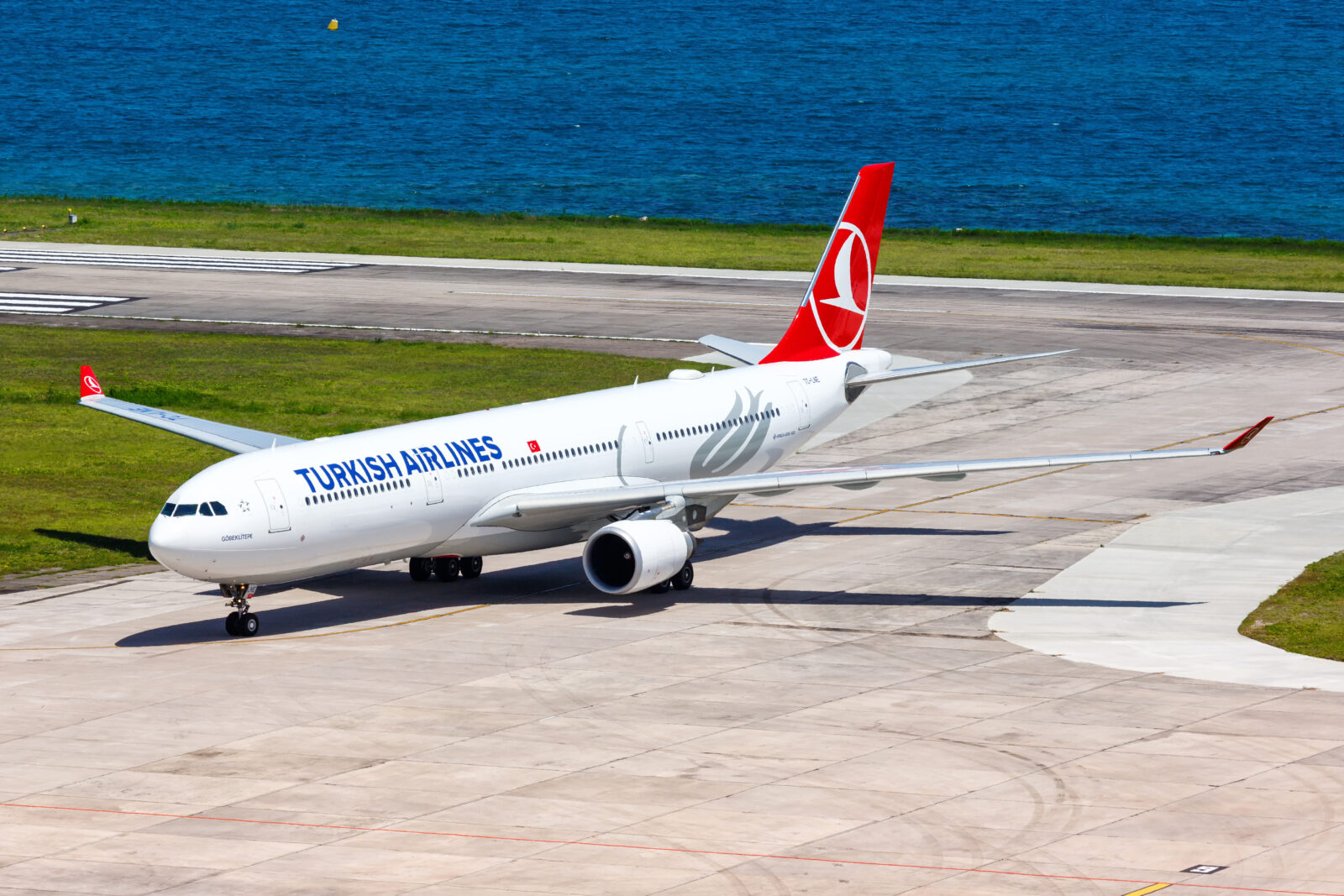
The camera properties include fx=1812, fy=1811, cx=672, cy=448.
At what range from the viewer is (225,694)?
113 ft

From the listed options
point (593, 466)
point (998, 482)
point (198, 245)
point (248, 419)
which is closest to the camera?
point (593, 466)

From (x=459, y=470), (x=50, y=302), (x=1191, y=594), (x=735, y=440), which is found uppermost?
(x=50, y=302)

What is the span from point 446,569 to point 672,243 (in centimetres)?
6608

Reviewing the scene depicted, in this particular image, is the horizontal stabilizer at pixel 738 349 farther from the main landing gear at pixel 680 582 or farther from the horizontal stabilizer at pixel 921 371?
the main landing gear at pixel 680 582

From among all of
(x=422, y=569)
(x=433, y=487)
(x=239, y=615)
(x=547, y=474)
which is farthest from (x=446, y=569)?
(x=239, y=615)

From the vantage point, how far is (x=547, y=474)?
1679 inches

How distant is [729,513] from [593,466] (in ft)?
31.7

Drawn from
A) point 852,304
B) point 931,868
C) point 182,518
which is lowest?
point 931,868

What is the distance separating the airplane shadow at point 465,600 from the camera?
132 ft

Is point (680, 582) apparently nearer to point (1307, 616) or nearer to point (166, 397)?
point (1307, 616)

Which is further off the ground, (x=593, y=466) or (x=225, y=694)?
(x=593, y=466)

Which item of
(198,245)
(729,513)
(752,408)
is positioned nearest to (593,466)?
(752,408)

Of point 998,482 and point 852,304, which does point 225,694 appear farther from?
point 998,482

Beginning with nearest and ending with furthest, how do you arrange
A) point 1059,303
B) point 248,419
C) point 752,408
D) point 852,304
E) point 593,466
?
point 593,466 → point 752,408 → point 852,304 → point 248,419 → point 1059,303
